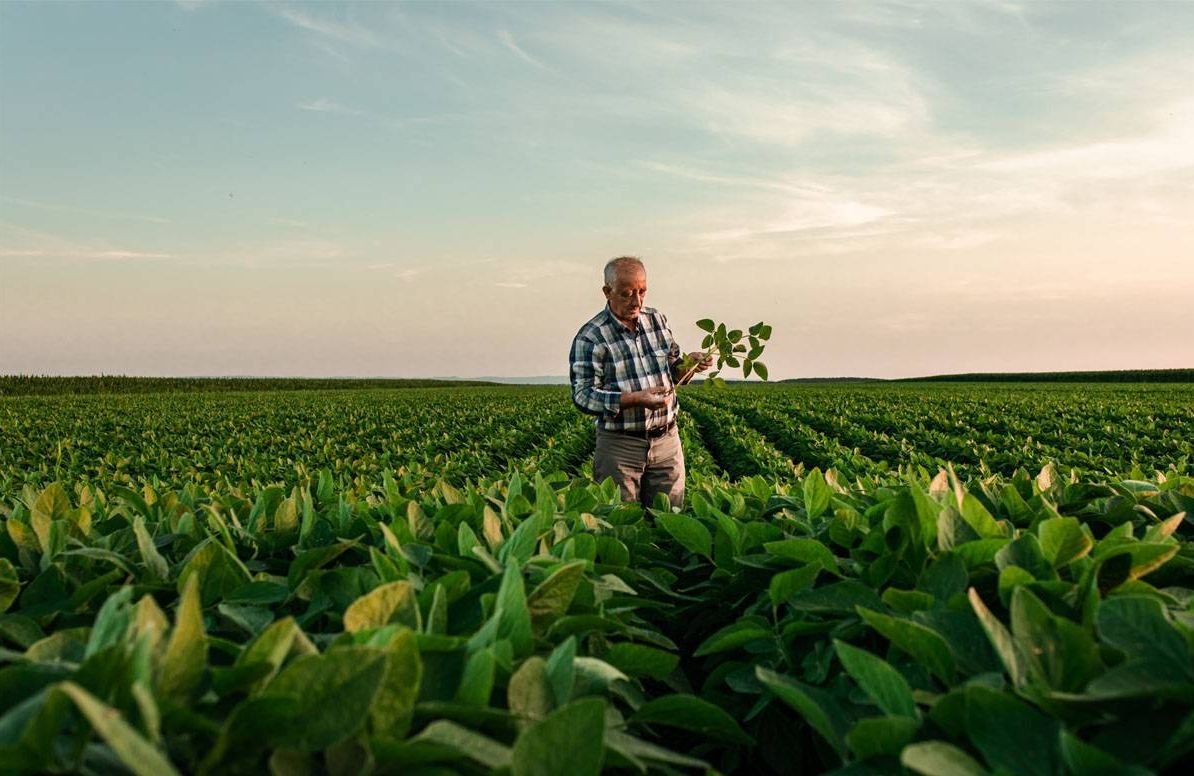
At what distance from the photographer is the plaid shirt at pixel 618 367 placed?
→ 6.33 meters

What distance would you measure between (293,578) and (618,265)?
4365 millimetres

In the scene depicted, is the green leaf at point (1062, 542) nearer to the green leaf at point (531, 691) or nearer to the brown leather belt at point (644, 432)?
the green leaf at point (531, 691)

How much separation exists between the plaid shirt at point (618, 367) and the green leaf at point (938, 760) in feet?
16.5

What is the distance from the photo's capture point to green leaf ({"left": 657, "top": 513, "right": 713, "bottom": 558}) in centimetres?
249

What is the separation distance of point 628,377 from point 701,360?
69 cm

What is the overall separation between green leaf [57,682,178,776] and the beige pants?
Result: 5.56 metres

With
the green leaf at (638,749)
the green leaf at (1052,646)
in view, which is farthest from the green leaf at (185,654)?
the green leaf at (1052,646)

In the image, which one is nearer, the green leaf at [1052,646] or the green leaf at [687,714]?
the green leaf at [1052,646]

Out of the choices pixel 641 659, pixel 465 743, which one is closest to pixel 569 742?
pixel 465 743

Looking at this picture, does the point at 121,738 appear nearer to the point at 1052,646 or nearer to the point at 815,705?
the point at 815,705

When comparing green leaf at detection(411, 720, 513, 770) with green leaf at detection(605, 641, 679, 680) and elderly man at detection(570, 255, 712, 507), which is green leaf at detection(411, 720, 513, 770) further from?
elderly man at detection(570, 255, 712, 507)

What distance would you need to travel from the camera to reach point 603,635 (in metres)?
1.88

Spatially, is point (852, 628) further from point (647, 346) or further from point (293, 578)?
point (647, 346)

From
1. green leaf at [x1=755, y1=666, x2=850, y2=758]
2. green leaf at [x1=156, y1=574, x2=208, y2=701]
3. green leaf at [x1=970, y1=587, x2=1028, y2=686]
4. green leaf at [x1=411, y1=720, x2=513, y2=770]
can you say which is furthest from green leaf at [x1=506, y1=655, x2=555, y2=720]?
green leaf at [x1=970, y1=587, x2=1028, y2=686]
